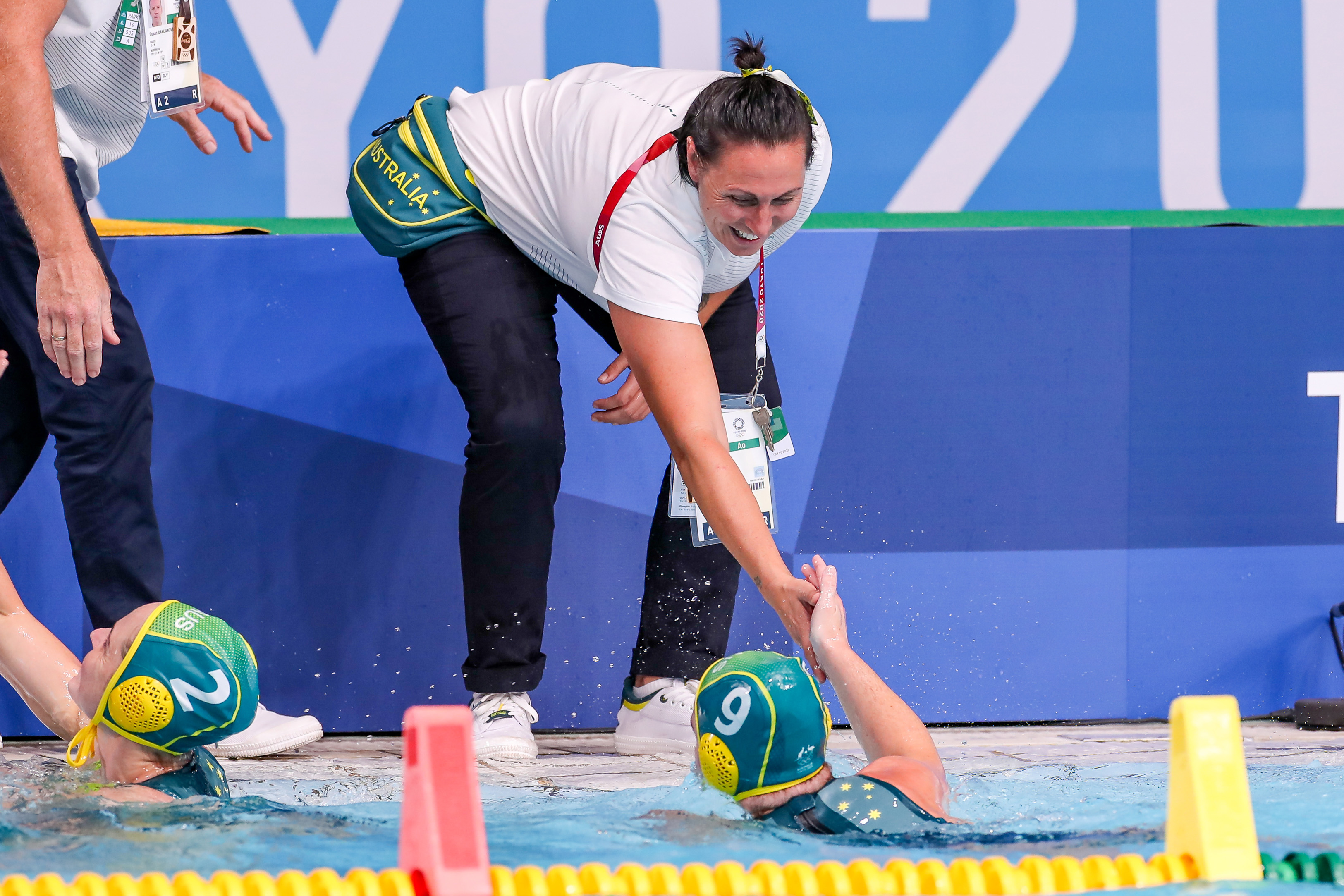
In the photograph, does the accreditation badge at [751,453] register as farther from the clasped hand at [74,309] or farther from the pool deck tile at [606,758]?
the clasped hand at [74,309]

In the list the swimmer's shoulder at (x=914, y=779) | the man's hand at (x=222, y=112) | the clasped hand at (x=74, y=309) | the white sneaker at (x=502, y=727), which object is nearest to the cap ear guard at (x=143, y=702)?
the clasped hand at (x=74, y=309)

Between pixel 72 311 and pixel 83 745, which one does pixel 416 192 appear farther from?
pixel 83 745

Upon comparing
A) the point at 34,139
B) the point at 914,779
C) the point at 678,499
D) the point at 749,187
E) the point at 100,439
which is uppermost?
the point at 34,139

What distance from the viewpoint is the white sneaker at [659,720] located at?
8.20 ft

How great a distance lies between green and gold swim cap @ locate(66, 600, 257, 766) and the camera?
1637mm

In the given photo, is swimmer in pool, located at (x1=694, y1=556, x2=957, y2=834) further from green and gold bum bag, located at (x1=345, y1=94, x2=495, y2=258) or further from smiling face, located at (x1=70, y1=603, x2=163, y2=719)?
green and gold bum bag, located at (x1=345, y1=94, x2=495, y2=258)

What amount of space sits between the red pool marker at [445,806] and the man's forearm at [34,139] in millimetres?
1128

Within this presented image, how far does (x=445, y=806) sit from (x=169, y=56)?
1571 millimetres

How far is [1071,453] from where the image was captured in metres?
2.82

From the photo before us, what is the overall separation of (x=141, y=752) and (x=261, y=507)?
104 centimetres

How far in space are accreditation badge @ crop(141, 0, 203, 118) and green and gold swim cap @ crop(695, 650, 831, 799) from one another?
1.31 metres

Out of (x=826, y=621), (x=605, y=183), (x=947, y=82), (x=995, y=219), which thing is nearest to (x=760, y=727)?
(x=826, y=621)

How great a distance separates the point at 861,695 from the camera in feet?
5.94

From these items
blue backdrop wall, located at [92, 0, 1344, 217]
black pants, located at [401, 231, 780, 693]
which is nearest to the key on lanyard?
black pants, located at [401, 231, 780, 693]
